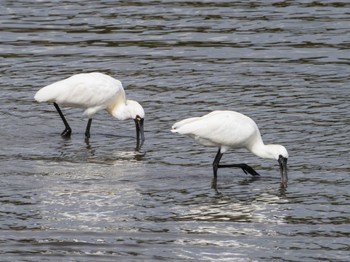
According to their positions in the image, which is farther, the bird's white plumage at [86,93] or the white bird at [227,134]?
the bird's white plumage at [86,93]

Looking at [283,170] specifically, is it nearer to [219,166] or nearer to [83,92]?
[219,166]

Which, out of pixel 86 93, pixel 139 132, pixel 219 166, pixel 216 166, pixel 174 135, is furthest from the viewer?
pixel 86 93

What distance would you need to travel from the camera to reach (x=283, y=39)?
65.8ft

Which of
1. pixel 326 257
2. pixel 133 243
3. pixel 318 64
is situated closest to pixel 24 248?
pixel 133 243

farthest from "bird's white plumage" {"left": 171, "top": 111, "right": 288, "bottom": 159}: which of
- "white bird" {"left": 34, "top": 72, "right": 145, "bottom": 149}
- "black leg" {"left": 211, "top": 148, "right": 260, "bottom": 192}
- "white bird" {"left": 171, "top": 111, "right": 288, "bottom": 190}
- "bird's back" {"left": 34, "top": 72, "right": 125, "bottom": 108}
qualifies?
"bird's back" {"left": 34, "top": 72, "right": 125, "bottom": 108}

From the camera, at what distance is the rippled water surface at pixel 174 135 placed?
10.4 metres

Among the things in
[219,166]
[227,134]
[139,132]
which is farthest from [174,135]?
[227,134]

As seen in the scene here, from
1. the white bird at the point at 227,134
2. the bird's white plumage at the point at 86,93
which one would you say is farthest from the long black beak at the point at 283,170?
the bird's white plumage at the point at 86,93

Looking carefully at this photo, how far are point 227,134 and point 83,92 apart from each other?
2.94 m

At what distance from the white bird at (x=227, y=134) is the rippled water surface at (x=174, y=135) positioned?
10.1 inches

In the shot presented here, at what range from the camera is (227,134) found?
41.7 ft

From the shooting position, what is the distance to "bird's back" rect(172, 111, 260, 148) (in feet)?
41.6

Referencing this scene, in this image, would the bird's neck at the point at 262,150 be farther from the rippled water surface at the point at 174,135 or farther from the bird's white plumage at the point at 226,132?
the rippled water surface at the point at 174,135

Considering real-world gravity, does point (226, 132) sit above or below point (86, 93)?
above
